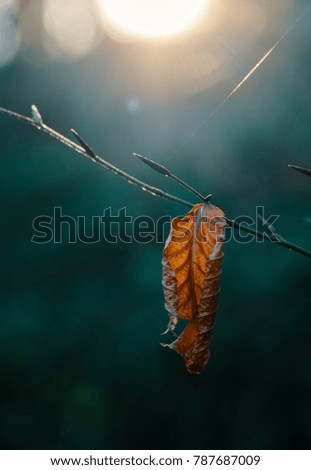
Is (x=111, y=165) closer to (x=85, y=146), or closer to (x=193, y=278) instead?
(x=85, y=146)

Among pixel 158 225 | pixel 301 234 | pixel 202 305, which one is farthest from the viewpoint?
pixel 158 225

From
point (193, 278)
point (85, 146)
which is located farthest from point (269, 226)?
point (85, 146)

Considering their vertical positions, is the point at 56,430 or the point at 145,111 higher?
the point at 145,111

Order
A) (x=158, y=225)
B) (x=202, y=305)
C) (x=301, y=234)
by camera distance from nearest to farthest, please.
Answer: (x=202, y=305) → (x=301, y=234) → (x=158, y=225)

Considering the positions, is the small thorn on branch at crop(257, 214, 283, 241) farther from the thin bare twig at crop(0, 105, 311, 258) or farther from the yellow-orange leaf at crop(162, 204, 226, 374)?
the yellow-orange leaf at crop(162, 204, 226, 374)

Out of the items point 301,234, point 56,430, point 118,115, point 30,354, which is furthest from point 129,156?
point 56,430

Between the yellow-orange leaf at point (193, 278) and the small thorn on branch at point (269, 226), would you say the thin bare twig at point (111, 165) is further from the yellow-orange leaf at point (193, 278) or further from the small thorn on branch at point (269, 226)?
the yellow-orange leaf at point (193, 278)

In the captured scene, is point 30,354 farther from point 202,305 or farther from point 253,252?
point 202,305

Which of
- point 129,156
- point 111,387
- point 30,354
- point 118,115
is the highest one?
point 118,115

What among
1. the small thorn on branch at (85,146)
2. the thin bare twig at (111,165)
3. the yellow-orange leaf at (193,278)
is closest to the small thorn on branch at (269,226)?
the thin bare twig at (111,165)
